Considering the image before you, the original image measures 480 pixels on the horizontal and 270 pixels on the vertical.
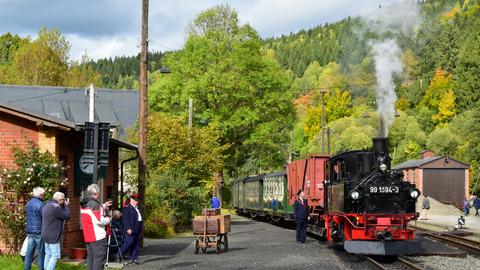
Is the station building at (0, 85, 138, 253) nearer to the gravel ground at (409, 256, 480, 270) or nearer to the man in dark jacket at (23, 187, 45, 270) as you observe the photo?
the man in dark jacket at (23, 187, 45, 270)

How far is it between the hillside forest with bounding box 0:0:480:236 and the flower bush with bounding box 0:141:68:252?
9.92 metres

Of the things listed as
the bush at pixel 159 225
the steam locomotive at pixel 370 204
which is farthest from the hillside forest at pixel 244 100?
the steam locomotive at pixel 370 204

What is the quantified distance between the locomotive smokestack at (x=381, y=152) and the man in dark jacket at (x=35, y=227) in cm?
854

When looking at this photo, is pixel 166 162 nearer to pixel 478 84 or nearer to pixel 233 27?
pixel 233 27

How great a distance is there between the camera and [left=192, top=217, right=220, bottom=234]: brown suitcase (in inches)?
768

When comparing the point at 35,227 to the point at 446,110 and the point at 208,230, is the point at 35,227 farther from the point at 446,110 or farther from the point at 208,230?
the point at 446,110

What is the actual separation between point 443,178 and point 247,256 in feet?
156

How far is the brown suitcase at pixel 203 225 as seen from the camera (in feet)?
64.0

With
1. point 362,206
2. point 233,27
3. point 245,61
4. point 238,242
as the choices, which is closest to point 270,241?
point 238,242

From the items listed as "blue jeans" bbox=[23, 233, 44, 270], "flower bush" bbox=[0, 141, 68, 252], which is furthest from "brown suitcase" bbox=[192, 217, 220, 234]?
"blue jeans" bbox=[23, 233, 44, 270]

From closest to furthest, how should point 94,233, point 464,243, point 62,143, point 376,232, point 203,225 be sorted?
point 94,233, point 376,232, point 62,143, point 203,225, point 464,243

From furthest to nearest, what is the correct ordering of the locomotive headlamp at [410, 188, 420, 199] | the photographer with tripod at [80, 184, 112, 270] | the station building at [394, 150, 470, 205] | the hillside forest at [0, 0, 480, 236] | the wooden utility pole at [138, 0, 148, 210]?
1. the station building at [394, 150, 470, 205]
2. the hillside forest at [0, 0, 480, 236]
3. the wooden utility pole at [138, 0, 148, 210]
4. the locomotive headlamp at [410, 188, 420, 199]
5. the photographer with tripod at [80, 184, 112, 270]

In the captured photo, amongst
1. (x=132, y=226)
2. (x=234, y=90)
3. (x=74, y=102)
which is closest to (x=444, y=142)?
(x=234, y=90)

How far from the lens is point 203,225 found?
19.5m
